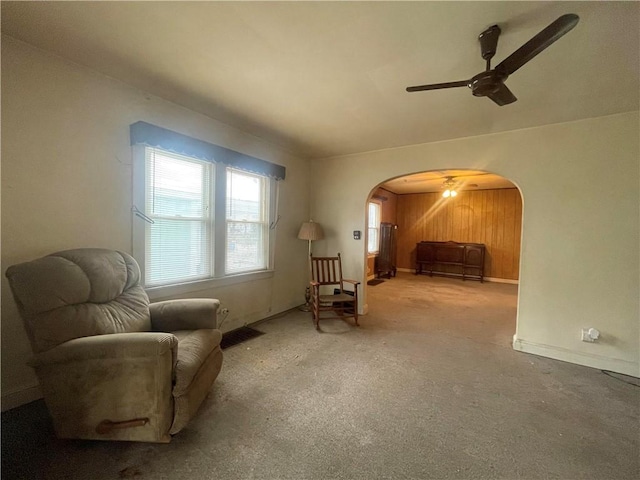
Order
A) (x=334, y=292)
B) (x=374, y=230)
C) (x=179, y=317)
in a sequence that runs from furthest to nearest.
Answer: (x=374, y=230) < (x=334, y=292) < (x=179, y=317)

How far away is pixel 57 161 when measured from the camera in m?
1.94

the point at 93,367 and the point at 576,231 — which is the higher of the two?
the point at 576,231

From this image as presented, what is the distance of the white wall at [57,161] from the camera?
176cm

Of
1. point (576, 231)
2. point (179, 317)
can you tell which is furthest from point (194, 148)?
point (576, 231)

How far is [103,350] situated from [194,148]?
201 cm

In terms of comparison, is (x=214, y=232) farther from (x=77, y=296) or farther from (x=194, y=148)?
(x=77, y=296)

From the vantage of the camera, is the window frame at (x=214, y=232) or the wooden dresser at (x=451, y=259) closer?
the window frame at (x=214, y=232)

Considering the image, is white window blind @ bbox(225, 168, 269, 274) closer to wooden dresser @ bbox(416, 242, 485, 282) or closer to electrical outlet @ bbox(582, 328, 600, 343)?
electrical outlet @ bbox(582, 328, 600, 343)

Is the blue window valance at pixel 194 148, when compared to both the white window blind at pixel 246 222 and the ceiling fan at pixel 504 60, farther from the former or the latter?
the ceiling fan at pixel 504 60

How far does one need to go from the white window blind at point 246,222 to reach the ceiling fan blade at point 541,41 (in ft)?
9.11

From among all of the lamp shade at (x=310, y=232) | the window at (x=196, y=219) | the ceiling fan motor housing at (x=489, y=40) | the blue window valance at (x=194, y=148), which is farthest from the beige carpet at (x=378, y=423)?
the ceiling fan motor housing at (x=489, y=40)

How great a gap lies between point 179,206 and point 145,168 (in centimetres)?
46

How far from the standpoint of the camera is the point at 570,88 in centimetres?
213

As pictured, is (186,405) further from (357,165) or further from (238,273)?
(357,165)
